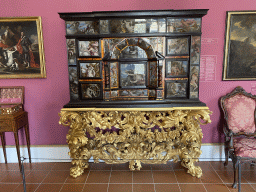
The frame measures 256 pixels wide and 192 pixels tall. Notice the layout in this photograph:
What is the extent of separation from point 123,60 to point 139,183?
2264 mm

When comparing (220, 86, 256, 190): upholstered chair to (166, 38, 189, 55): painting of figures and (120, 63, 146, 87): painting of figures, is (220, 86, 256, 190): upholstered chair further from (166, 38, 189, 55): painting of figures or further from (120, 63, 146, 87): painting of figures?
(120, 63, 146, 87): painting of figures

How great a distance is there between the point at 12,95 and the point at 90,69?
1903 mm

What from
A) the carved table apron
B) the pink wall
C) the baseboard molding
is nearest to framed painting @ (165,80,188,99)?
the carved table apron

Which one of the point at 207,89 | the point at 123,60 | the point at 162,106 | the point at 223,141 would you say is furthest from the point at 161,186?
the point at 123,60

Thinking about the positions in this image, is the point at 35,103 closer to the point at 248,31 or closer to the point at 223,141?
the point at 223,141

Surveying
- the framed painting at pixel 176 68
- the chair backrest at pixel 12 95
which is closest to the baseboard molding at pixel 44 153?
the chair backrest at pixel 12 95

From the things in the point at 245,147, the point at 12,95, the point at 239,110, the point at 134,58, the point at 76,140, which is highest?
the point at 134,58

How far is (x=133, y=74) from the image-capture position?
3.70m

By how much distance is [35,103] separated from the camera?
4137 millimetres

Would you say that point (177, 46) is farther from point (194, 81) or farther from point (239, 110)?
point (239, 110)

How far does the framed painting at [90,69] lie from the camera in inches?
139

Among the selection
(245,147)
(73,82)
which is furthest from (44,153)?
(245,147)

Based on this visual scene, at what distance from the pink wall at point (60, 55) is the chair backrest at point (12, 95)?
9cm

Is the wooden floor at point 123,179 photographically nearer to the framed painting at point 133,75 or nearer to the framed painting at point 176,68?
the framed painting at point 133,75
